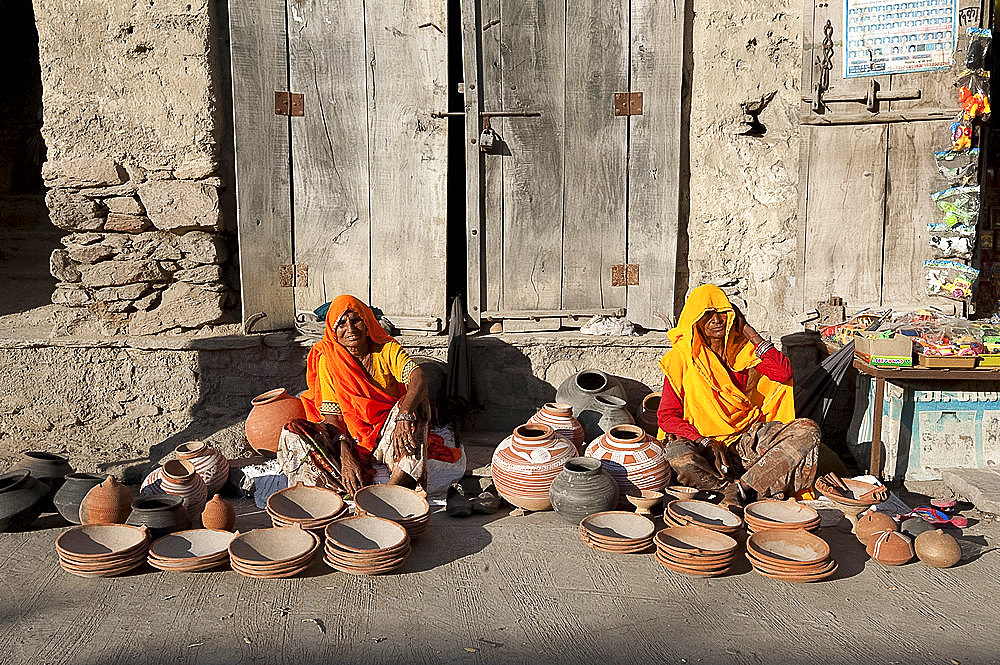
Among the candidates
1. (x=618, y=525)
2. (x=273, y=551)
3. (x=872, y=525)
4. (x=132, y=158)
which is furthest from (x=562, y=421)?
(x=132, y=158)

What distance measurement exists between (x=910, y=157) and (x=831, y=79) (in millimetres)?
656

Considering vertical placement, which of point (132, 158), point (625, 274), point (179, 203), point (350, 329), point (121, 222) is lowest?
point (350, 329)

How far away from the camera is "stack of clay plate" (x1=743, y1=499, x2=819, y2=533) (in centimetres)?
367

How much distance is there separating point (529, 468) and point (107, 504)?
6.23 feet

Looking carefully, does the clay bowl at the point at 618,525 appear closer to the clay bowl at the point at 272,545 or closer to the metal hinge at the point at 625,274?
the clay bowl at the point at 272,545

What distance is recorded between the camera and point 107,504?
367 centimetres

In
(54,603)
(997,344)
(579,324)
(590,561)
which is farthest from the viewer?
(579,324)

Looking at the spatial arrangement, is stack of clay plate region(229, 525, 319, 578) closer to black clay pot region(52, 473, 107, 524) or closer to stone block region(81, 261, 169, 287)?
black clay pot region(52, 473, 107, 524)

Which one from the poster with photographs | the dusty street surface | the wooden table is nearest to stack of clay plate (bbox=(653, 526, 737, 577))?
Answer: the dusty street surface

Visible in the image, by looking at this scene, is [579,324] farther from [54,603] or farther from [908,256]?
[54,603]

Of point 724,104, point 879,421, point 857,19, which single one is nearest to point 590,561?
point 879,421

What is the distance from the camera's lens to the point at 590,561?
3.62 m

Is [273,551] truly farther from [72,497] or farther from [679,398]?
[679,398]

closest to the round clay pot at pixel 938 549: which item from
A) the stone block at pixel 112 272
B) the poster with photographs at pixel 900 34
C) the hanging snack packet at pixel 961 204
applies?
the hanging snack packet at pixel 961 204
